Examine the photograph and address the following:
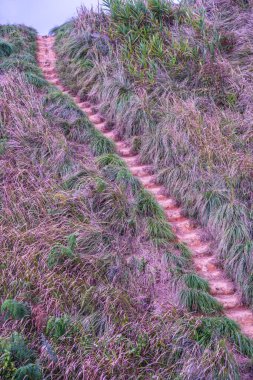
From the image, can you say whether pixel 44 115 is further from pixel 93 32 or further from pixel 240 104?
pixel 93 32

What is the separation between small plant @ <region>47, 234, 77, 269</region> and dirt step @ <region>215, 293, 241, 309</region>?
6.01ft

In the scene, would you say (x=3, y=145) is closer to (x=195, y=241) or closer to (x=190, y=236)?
(x=190, y=236)

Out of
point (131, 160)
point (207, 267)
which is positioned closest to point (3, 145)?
point (131, 160)

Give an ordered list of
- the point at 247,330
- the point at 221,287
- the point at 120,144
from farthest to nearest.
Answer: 1. the point at 120,144
2. the point at 221,287
3. the point at 247,330

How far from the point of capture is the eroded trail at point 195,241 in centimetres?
701

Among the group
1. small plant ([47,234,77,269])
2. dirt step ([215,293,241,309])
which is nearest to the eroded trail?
dirt step ([215,293,241,309])

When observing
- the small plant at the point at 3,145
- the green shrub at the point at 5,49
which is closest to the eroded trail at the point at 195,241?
the small plant at the point at 3,145

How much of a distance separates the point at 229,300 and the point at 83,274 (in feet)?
5.89

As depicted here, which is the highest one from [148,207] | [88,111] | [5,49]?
[5,49]

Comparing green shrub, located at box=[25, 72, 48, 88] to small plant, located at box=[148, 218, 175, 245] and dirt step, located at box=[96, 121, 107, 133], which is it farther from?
small plant, located at box=[148, 218, 175, 245]

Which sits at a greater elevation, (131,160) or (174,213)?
(131,160)

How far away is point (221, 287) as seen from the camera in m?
7.36

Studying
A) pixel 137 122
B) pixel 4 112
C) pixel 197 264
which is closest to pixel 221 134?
pixel 137 122

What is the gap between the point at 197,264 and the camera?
7742 mm
